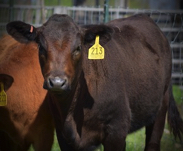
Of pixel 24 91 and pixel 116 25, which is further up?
pixel 116 25

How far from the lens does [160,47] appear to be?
6.40 meters

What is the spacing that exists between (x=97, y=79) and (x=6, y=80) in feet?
3.48

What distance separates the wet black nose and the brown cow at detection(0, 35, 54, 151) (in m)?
1.01

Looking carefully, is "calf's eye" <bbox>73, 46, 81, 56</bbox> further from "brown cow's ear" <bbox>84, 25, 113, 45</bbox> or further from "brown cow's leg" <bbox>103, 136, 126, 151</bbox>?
"brown cow's leg" <bbox>103, 136, 126, 151</bbox>

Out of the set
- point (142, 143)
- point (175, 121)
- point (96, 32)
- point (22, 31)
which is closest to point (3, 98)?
point (22, 31)

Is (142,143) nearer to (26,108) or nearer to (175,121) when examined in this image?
(175,121)

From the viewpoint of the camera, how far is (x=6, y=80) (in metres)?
5.32

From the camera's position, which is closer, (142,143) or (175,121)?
(175,121)

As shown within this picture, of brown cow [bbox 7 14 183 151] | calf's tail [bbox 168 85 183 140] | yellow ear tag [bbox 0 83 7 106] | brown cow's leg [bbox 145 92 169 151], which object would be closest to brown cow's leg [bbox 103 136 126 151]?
brown cow [bbox 7 14 183 151]

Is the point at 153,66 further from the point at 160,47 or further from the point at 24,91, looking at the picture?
the point at 24,91

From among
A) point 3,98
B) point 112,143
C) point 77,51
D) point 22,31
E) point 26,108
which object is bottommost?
point 112,143

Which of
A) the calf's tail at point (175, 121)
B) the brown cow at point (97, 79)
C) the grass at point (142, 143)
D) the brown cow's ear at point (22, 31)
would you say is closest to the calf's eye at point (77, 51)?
the brown cow at point (97, 79)

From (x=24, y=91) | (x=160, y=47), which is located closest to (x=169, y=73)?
(x=160, y=47)

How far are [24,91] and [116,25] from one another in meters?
1.51
